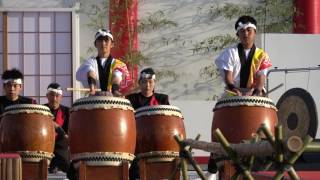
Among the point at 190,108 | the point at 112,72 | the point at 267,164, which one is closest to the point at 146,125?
the point at 112,72

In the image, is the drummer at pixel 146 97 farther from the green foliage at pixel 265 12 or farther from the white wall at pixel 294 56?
the green foliage at pixel 265 12

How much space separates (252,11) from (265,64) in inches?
196

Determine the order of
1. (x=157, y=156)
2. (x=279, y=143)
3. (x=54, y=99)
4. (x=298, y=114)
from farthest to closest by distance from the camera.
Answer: (x=54, y=99) → (x=298, y=114) → (x=157, y=156) → (x=279, y=143)

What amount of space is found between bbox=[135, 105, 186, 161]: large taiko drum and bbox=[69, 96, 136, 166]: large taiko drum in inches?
16.2

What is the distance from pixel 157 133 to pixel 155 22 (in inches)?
199

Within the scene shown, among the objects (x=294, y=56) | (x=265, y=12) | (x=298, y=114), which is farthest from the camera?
(x=265, y=12)

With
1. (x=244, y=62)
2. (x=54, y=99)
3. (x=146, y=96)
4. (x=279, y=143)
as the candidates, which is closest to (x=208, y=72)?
(x=54, y=99)

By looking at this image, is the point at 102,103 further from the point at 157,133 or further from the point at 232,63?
the point at 232,63

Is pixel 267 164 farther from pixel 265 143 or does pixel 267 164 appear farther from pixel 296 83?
pixel 296 83

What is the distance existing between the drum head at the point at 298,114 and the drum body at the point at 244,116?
770 millimetres

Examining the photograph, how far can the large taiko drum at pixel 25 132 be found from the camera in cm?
557

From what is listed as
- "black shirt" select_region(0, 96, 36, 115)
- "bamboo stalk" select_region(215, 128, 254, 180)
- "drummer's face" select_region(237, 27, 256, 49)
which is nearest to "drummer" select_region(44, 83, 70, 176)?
"black shirt" select_region(0, 96, 36, 115)

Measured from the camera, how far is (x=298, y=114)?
21.2ft

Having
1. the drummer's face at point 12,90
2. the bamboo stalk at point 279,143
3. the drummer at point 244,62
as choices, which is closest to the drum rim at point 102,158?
the drummer at point 244,62
